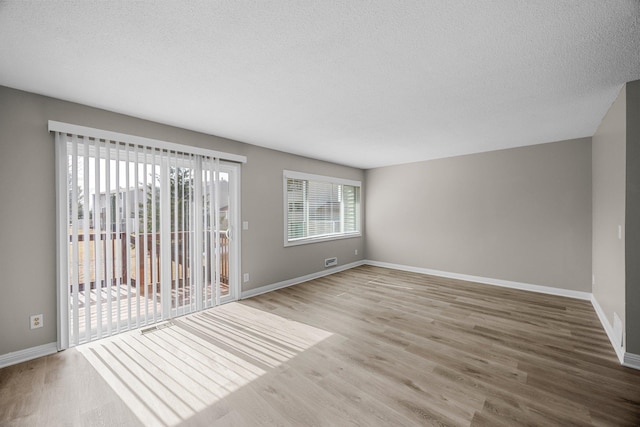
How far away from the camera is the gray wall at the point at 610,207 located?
7.86 ft

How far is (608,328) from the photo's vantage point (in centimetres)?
282

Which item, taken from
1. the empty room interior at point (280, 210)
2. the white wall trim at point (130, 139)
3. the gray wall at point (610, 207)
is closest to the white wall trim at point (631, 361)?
the empty room interior at point (280, 210)

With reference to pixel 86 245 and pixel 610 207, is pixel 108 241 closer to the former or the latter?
pixel 86 245

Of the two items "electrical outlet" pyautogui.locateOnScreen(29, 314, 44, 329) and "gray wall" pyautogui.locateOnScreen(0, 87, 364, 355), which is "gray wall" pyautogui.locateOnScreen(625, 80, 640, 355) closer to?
"gray wall" pyautogui.locateOnScreen(0, 87, 364, 355)

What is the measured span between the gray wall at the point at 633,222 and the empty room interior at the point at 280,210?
0.01 metres

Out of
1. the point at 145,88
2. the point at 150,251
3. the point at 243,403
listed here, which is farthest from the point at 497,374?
the point at 145,88

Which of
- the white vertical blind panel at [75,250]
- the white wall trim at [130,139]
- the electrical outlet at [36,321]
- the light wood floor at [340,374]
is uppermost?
the white wall trim at [130,139]

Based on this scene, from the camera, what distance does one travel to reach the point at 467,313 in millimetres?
3430

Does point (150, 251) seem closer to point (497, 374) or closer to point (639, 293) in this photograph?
point (497, 374)

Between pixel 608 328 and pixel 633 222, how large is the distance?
52.6 inches

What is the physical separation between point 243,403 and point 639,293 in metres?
3.26

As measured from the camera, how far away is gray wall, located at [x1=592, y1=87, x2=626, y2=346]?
7.86ft

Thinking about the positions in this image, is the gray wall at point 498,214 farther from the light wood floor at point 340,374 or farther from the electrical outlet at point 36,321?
the electrical outlet at point 36,321

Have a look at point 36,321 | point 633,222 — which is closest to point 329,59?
point 633,222
